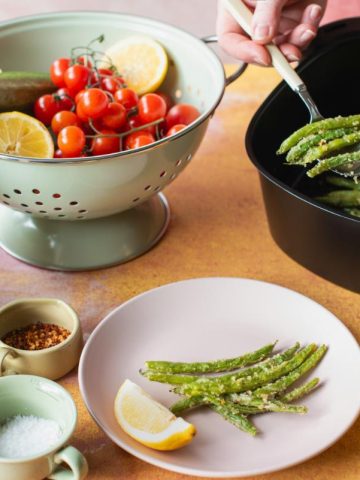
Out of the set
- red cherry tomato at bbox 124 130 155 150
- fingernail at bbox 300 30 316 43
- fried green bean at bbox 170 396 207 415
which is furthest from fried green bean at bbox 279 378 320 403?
fingernail at bbox 300 30 316 43

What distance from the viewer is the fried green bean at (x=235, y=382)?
1.06 metres

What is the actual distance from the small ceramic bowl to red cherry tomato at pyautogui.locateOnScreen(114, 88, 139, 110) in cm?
45

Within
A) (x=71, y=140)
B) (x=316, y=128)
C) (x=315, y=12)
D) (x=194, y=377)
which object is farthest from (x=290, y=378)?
(x=315, y=12)

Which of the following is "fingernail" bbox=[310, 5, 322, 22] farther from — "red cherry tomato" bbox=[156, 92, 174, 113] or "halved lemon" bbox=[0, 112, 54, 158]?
"halved lemon" bbox=[0, 112, 54, 158]

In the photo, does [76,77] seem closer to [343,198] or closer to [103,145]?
[103,145]

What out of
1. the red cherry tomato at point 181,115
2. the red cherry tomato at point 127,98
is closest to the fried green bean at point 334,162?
the red cherry tomato at point 181,115

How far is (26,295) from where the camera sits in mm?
1304

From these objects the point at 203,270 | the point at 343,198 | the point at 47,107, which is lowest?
the point at 203,270

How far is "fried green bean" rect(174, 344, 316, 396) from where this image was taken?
106cm

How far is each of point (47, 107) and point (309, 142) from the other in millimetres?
489

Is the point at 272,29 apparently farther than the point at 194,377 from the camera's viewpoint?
Yes

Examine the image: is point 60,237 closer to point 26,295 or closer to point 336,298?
point 26,295

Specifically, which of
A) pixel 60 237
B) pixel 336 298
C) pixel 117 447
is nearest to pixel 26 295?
pixel 60 237

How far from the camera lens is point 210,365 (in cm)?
113
